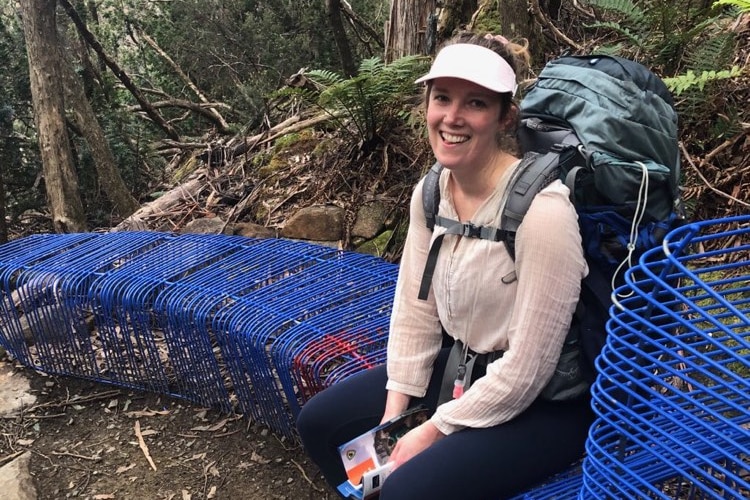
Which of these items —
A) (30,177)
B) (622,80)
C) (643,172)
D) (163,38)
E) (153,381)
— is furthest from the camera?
(163,38)

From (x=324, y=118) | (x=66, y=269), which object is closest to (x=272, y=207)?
(x=324, y=118)

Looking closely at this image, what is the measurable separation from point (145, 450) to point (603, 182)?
9.90 ft

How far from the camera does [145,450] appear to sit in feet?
11.7

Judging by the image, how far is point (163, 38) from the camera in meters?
13.6

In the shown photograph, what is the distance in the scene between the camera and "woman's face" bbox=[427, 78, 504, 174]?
194 cm

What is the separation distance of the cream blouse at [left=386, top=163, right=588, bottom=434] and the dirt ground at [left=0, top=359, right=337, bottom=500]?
Result: 4.36ft

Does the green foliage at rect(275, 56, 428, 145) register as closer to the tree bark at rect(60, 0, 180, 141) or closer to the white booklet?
the white booklet

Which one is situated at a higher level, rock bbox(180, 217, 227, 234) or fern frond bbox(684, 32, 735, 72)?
fern frond bbox(684, 32, 735, 72)

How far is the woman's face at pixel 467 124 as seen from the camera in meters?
1.94

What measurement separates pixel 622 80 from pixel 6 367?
451cm

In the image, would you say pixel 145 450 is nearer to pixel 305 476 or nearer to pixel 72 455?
pixel 72 455

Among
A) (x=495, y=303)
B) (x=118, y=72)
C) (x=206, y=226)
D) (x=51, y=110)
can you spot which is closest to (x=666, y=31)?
(x=495, y=303)

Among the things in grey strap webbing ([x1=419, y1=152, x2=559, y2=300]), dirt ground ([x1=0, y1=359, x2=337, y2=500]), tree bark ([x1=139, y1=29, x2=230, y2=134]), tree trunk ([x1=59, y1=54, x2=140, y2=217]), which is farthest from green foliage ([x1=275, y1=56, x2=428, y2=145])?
tree bark ([x1=139, y1=29, x2=230, y2=134])

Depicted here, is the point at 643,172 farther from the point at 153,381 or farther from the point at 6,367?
the point at 6,367
